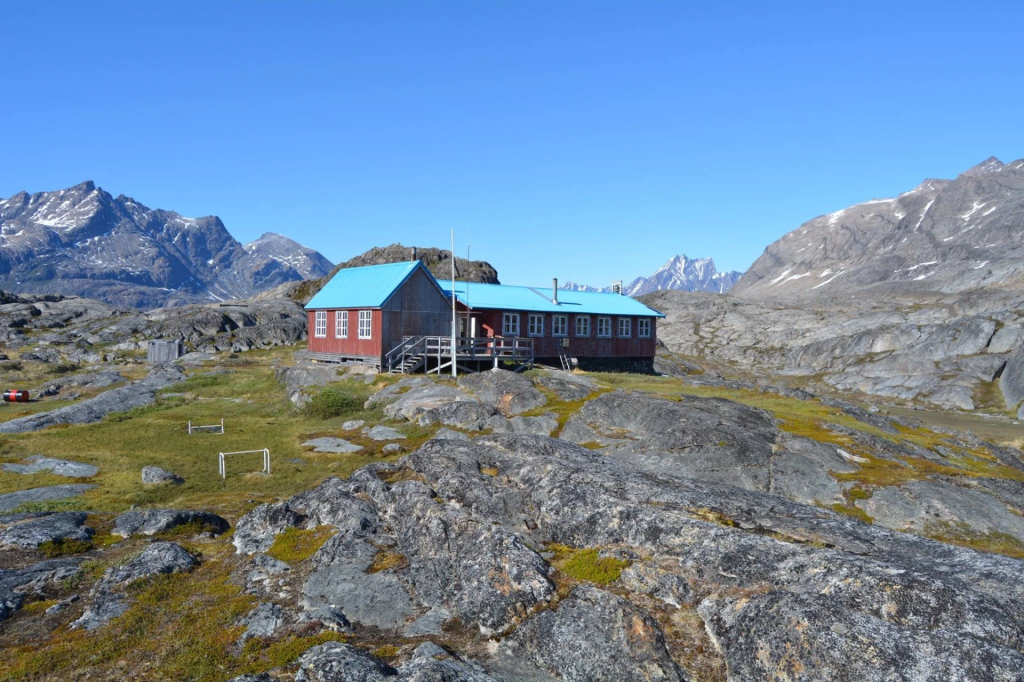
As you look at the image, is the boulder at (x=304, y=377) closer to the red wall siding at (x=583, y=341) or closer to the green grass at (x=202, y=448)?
the green grass at (x=202, y=448)

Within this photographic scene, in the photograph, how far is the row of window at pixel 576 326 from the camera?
57438 mm

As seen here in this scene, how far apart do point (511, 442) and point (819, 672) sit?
39.6 feet

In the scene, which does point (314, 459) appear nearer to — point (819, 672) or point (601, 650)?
point (601, 650)

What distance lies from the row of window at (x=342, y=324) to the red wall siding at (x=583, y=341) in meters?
11.6

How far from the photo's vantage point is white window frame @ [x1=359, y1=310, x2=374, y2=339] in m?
48.7

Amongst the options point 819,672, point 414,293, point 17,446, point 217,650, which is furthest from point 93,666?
point 414,293

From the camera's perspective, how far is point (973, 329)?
87.4 m

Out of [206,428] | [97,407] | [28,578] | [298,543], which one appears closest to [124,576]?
[28,578]

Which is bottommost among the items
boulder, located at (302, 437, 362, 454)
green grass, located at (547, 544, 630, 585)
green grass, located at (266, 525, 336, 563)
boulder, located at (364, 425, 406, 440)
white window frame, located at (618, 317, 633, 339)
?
boulder, located at (302, 437, 362, 454)

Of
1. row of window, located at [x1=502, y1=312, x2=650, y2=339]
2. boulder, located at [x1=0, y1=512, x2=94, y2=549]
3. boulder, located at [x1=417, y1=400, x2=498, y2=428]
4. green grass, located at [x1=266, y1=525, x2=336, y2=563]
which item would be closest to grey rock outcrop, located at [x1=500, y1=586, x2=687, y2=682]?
green grass, located at [x1=266, y1=525, x2=336, y2=563]

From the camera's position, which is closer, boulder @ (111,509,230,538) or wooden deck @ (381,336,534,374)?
boulder @ (111,509,230,538)

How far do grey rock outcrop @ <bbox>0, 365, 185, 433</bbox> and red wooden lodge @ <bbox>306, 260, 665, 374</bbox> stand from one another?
13377 mm

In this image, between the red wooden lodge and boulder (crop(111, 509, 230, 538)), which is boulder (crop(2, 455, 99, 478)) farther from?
the red wooden lodge

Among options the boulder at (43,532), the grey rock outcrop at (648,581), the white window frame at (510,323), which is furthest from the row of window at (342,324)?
the grey rock outcrop at (648,581)
